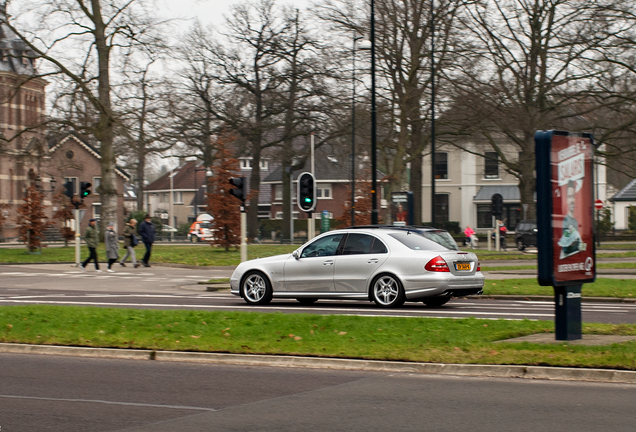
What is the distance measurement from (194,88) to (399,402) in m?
40.5

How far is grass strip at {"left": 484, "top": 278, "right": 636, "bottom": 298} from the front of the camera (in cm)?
1802

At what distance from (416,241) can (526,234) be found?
31722 mm

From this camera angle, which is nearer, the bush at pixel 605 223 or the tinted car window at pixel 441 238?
the tinted car window at pixel 441 238

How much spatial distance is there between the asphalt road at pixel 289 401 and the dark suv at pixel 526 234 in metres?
Result: 38.1

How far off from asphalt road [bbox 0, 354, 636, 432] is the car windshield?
6580 millimetres

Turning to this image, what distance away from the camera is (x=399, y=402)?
713 centimetres

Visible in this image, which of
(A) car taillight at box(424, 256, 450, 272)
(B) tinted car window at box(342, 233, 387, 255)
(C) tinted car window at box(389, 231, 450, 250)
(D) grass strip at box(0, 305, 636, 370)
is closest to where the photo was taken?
(D) grass strip at box(0, 305, 636, 370)

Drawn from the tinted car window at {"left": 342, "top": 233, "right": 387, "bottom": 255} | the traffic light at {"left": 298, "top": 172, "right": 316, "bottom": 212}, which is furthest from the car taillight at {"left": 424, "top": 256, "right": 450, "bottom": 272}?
the traffic light at {"left": 298, "top": 172, "right": 316, "bottom": 212}

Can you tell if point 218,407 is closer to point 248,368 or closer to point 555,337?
point 248,368

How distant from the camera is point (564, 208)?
30.4ft

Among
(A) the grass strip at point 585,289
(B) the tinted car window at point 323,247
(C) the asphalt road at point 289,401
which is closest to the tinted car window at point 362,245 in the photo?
(B) the tinted car window at point 323,247

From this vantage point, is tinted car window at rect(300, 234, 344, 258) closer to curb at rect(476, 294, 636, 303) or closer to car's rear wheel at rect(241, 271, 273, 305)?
car's rear wheel at rect(241, 271, 273, 305)

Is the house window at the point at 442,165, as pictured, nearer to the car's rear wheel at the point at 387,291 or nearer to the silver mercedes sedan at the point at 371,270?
the silver mercedes sedan at the point at 371,270

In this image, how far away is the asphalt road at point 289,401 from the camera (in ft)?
20.7
